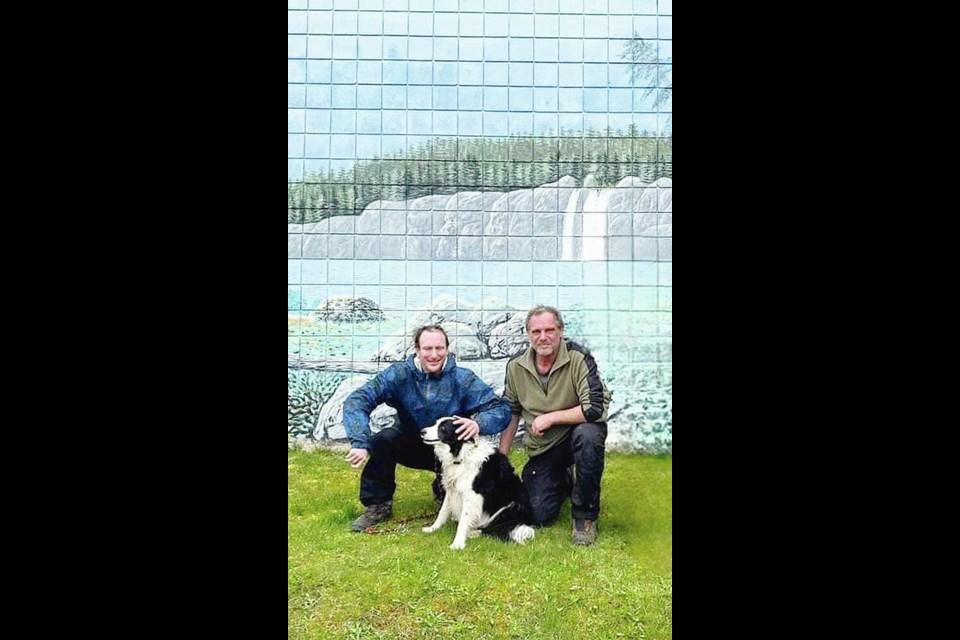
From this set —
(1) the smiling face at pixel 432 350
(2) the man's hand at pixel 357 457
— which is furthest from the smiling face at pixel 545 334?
(2) the man's hand at pixel 357 457

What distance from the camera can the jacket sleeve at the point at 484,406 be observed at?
4234mm

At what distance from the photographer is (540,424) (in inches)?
166

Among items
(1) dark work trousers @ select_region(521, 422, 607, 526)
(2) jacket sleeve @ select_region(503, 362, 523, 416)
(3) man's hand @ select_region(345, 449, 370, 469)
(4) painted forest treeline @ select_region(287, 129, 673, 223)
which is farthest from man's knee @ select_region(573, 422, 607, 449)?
(4) painted forest treeline @ select_region(287, 129, 673, 223)

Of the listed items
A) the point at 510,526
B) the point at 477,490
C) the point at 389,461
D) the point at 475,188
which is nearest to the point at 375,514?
the point at 389,461

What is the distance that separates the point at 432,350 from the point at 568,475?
2.55 ft

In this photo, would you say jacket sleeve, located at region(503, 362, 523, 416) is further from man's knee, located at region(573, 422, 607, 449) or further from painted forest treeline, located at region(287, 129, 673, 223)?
painted forest treeline, located at region(287, 129, 673, 223)

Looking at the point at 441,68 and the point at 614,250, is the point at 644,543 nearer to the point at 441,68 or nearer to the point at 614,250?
the point at 614,250

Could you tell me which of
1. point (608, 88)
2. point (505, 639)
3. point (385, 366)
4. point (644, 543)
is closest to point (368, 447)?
point (385, 366)

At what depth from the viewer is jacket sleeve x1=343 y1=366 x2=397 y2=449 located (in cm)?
426

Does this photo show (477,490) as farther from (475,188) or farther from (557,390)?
(475,188)

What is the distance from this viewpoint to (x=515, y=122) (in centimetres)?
433

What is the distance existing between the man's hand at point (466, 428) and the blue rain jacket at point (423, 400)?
19 millimetres

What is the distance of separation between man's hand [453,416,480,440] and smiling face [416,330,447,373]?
24 centimetres

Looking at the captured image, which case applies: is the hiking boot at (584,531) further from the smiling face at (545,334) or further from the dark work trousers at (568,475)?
the smiling face at (545,334)
